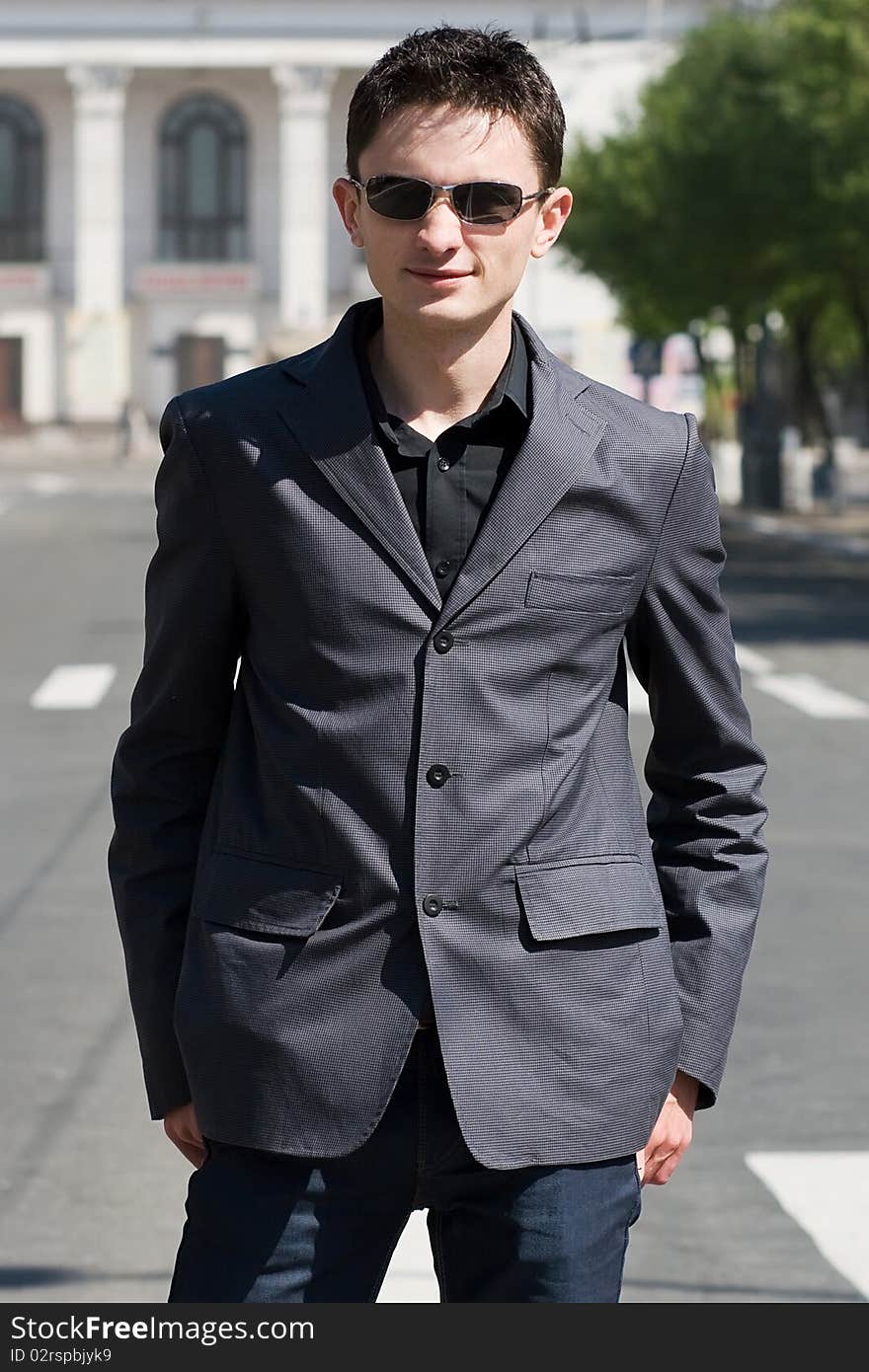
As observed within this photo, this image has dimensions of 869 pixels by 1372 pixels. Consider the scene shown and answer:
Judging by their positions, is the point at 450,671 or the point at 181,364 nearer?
the point at 450,671

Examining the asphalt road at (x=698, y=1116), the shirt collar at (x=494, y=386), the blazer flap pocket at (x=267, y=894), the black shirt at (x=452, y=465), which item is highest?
the shirt collar at (x=494, y=386)

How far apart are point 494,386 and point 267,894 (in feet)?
2.06

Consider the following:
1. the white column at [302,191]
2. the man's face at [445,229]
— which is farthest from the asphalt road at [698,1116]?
the white column at [302,191]

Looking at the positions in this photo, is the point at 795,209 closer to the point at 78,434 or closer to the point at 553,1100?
the point at 553,1100

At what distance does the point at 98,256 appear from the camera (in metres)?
85.2

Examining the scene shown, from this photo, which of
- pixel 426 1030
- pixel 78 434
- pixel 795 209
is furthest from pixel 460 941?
pixel 78 434

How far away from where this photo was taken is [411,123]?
2926 mm

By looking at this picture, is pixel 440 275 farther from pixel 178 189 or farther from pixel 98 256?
pixel 178 189

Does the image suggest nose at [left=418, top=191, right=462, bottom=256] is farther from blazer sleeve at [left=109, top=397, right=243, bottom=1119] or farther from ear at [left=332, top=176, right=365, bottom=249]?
blazer sleeve at [left=109, top=397, right=243, bottom=1119]

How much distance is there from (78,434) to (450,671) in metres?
80.8

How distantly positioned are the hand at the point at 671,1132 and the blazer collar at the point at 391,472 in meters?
0.65

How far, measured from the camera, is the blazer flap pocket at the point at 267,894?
114 inches

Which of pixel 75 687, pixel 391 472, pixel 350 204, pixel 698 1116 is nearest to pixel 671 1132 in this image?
pixel 391 472

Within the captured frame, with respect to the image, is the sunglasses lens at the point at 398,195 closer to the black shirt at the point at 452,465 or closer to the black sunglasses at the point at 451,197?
the black sunglasses at the point at 451,197
